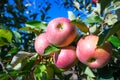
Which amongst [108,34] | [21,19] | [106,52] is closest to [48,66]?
[106,52]

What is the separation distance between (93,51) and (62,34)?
0.38 feet

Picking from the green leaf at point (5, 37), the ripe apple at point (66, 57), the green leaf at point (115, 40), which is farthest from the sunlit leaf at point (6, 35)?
the green leaf at point (115, 40)

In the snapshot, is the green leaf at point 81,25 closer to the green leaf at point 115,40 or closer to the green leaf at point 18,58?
the green leaf at point 115,40

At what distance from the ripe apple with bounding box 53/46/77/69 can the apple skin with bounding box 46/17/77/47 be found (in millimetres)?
23

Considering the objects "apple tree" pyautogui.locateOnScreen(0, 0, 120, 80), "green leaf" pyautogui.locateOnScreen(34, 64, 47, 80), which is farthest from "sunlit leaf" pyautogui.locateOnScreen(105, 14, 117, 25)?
"green leaf" pyautogui.locateOnScreen(34, 64, 47, 80)

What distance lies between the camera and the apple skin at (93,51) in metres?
1.09

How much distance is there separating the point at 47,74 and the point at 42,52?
0.13 metres

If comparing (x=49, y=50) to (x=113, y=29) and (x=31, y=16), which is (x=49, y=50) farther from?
(x=31, y=16)

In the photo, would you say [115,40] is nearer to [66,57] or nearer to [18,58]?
[66,57]

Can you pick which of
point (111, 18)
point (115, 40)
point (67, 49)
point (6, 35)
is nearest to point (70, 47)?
point (67, 49)

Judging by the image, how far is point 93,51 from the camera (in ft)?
3.61

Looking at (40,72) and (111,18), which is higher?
(111,18)

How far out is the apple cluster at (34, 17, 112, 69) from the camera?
3.60ft

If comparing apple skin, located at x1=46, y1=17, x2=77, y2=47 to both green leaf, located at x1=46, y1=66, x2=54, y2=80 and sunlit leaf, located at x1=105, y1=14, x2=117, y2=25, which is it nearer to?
green leaf, located at x1=46, y1=66, x2=54, y2=80
